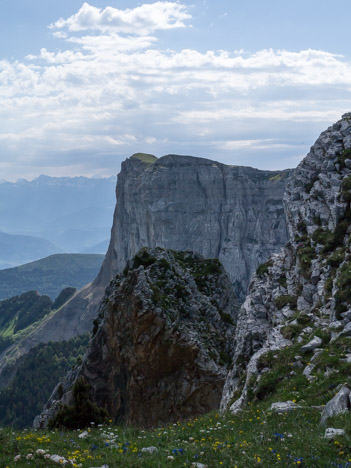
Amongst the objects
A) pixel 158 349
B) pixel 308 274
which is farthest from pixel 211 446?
pixel 158 349

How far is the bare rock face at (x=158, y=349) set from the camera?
162ft

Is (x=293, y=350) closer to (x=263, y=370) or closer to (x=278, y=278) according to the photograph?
(x=263, y=370)

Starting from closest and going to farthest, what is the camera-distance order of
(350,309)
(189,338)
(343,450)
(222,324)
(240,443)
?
(343,450)
(240,443)
(350,309)
(189,338)
(222,324)

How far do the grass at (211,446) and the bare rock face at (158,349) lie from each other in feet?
105

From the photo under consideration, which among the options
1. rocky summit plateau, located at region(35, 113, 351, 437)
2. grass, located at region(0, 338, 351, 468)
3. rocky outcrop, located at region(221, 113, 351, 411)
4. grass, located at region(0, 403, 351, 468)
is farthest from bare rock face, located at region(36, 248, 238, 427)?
grass, located at region(0, 403, 351, 468)

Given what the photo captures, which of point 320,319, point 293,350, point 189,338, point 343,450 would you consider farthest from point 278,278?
point 343,450

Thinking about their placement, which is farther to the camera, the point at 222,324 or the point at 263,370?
the point at 222,324

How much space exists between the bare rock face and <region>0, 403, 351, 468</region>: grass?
32.1m

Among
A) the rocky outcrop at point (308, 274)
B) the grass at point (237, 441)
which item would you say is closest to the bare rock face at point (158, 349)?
the rocky outcrop at point (308, 274)

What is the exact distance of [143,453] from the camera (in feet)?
43.4

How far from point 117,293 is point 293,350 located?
38.7 metres

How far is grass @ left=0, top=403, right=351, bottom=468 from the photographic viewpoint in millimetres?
11856

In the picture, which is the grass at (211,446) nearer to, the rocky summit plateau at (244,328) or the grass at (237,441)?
the grass at (237,441)

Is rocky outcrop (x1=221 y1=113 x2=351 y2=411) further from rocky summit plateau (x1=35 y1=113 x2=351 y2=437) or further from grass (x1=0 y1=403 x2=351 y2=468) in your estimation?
grass (x1=0 y1=403 x2=351 y2=468)
